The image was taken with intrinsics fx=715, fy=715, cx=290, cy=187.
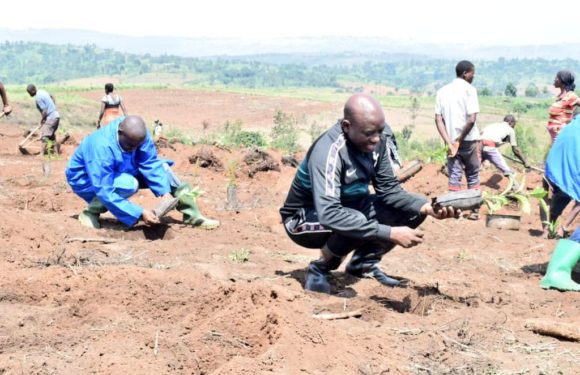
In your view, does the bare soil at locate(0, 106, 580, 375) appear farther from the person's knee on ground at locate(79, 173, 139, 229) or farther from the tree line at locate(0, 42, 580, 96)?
the tree line at locate(0, 42, 580, 96)

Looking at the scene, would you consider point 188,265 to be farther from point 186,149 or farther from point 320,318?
point 186,149

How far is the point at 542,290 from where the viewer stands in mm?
5211

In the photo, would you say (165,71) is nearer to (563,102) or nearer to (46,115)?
(46,115)

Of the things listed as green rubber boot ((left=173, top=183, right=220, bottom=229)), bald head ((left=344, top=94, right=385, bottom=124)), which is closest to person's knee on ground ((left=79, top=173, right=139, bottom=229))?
green rubber boot ((left=173, top=183, right=220, bottom=229))

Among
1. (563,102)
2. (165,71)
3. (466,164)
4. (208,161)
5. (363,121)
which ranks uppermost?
(363,121)

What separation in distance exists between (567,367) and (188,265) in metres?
2.76

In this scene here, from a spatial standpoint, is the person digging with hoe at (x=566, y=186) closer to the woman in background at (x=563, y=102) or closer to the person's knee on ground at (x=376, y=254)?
the person's knee on ground at (x=376, y=254)

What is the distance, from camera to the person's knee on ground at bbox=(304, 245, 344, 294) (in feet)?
15.4

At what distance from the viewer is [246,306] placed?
3844mm

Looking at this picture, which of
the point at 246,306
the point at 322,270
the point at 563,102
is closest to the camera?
the point at 246,306

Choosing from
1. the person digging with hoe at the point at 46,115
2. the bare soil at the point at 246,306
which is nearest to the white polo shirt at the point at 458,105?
the bare soil at the point at 246,306

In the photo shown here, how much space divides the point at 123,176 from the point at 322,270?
2342 millimetres

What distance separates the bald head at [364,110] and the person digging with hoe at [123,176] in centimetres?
241

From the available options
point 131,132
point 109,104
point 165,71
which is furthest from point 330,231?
point 165,71
